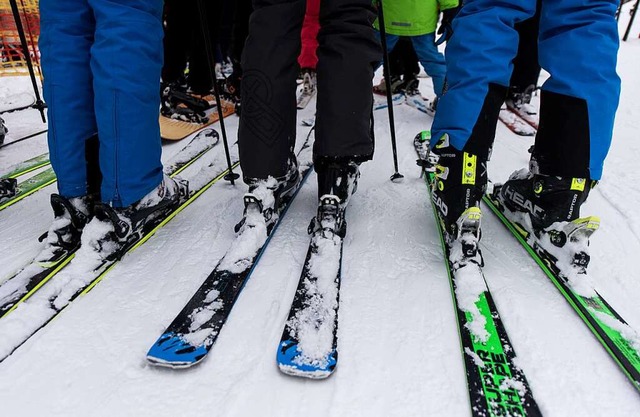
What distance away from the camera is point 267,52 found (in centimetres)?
149

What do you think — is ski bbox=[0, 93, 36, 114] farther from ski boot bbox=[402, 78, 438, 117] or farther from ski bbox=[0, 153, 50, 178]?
ski boot bbox=[402, 78, 438, 117]

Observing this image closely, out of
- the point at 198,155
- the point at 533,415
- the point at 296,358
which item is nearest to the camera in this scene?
the point at 533,415

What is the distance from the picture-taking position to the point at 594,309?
48.2 inches

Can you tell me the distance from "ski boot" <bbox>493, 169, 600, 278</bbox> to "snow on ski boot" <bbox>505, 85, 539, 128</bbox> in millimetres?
2386

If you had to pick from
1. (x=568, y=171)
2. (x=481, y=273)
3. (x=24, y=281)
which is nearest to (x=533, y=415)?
(x=481, y=273)

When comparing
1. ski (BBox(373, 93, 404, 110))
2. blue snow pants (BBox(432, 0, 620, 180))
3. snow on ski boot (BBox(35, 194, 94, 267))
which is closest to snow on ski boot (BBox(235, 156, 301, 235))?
snow on ski boot (BBox(35, 194, 94, 267))

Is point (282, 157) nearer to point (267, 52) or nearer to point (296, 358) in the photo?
point (267, 52)

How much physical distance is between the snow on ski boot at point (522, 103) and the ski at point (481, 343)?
110 inches

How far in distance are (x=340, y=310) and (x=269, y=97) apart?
0.82m

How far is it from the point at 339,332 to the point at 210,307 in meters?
0.38

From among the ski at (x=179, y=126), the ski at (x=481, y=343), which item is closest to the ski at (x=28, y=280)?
the ski at (x=481, y=343)

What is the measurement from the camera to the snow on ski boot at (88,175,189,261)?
4.71 ft

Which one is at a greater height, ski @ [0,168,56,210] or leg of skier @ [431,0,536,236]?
leg of skier @ [431,0,536,236]

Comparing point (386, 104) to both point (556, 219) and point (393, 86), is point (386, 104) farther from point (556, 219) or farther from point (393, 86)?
point (556, 219)
